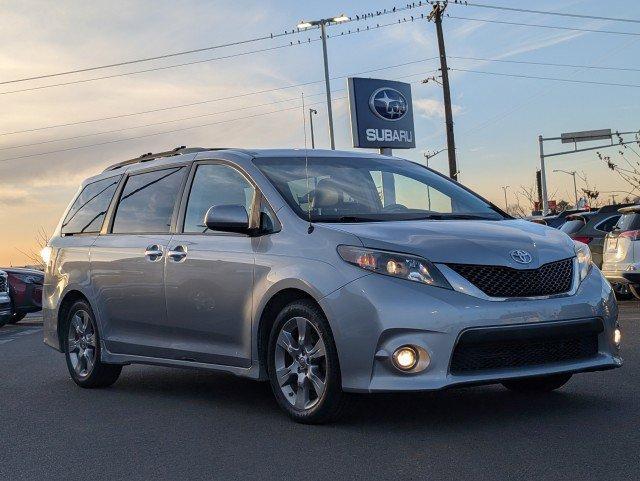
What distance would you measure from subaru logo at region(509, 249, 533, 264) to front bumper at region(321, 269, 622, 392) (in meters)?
0.25

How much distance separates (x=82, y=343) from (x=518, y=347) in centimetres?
441

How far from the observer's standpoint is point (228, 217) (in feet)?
21.7

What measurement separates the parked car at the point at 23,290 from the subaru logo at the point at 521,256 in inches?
523

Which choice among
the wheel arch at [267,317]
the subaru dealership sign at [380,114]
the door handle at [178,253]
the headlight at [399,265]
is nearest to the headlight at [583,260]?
the headlight at [399,265]

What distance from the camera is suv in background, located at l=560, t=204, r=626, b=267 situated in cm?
1733

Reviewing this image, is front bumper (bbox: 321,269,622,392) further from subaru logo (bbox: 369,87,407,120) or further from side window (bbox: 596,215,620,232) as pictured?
subaru logo (bbox: 369,87,407,120)

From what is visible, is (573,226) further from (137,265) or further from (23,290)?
(137,265)

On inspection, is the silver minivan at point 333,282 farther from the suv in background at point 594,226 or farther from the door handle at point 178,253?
the suv in background at point 594,226

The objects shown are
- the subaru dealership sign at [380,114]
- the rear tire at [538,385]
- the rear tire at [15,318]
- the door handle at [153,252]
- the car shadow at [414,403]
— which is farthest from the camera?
the subaru dealership sign at [380,114]

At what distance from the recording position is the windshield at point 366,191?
6.64 m

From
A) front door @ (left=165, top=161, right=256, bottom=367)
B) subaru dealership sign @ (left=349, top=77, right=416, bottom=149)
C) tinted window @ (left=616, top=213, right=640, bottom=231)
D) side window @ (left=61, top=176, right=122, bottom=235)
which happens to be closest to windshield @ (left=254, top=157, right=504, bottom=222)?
front door @ (left=165, top=161, right=256, bottom=367)

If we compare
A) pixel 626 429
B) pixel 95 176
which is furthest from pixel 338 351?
pixel 95 176

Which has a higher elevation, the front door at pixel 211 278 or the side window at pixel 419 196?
the side window at pixel 419 196

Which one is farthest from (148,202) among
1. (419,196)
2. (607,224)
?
(607,224)
